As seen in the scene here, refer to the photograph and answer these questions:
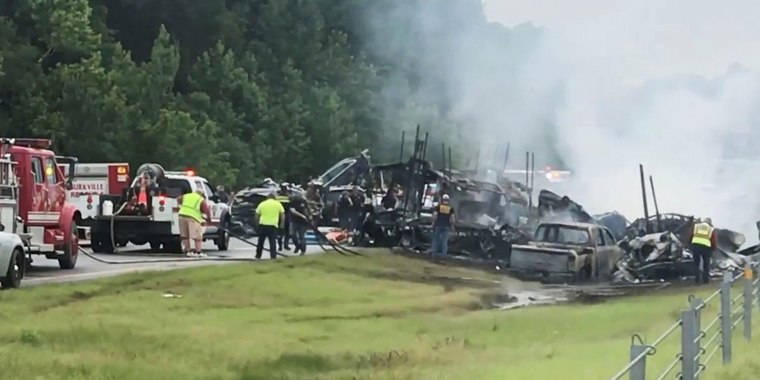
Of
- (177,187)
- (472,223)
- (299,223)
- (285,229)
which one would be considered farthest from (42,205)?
(472,223)

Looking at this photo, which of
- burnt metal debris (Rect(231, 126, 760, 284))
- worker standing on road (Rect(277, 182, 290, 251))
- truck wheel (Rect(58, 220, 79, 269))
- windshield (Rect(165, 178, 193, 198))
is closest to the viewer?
truck wheel (Rect(58, 220, 79, 269))

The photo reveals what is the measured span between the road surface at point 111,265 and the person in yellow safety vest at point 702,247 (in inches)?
357

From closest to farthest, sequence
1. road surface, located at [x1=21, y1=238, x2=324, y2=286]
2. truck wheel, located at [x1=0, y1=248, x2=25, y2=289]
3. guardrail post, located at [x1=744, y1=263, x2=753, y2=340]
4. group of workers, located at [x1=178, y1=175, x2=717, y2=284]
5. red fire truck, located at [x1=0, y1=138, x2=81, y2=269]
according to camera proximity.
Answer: guardrail post, located at [x1=744, y1=263, x2=753, y2=340], truck wheel, located at [x1=0, y1=248, x2=25, y2=289], road surface, located at [x1=21, y1=238, x2=324, y2=286], red fire truck, located at [x1=0, y1=138, x2=81, y2=269], group of workers, located at [x1=178, y1=175, x2=717, y2=284]

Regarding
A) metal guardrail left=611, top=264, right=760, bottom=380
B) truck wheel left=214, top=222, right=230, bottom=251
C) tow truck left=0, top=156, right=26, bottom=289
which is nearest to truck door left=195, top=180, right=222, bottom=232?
truck wheel left=214, top=222, right=230, bottom=251

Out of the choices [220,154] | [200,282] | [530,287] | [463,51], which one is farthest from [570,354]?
[220,154]

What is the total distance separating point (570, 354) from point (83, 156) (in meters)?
36.5

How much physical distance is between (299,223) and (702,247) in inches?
350

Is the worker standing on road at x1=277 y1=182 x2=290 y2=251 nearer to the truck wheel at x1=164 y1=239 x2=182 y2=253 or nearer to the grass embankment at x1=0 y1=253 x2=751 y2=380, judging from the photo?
the truck wheel at x1=164 y1=239 x2=182 y2=253

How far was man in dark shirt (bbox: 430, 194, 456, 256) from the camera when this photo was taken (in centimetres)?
3088

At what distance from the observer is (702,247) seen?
2839 cm

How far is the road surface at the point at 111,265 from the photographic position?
22.6m

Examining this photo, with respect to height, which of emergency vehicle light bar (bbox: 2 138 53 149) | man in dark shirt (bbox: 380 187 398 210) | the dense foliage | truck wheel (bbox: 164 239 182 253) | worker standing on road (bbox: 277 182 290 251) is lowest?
truck wheel (bbox: 164 239 182 253)

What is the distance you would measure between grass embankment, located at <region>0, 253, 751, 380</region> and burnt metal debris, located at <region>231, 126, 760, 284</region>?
382cm

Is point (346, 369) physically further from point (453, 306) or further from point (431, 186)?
point (431, 186)
